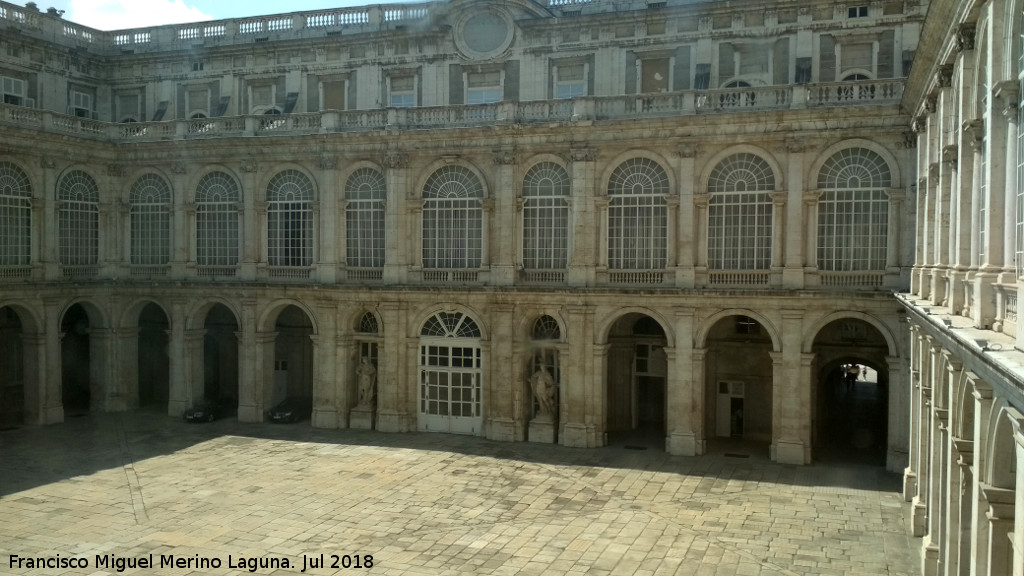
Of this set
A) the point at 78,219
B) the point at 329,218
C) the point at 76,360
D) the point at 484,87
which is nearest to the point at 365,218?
the point at 329,218

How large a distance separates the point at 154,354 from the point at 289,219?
1143 centimetres

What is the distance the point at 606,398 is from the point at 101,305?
22.9 metres

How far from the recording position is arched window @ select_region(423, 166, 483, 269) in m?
35.7

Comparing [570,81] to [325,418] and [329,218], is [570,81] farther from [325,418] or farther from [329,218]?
[325,418]

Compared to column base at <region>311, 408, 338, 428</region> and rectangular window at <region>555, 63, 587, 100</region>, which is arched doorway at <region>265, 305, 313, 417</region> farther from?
rectangular window at <region>555, 63, 587, 100</region>

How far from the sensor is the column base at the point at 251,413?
3831 cm

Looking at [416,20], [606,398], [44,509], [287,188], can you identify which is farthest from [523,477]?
[416,20]

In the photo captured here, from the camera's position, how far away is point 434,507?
85.4 feet

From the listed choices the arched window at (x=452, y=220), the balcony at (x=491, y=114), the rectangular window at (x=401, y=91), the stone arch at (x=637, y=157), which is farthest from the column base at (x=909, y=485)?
the rectangular window at (x=401, y=91)

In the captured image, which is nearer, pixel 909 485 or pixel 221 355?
pixel 909 485

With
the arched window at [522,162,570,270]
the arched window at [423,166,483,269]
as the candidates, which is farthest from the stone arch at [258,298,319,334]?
the arched window at [522,162,570,270]

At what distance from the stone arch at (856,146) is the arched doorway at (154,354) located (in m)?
30.1

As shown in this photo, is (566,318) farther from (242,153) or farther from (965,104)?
(965,104)

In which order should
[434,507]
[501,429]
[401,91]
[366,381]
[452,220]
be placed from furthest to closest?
[401,91] < [366,381] < [452,220] < [501,429] < [434,507]
